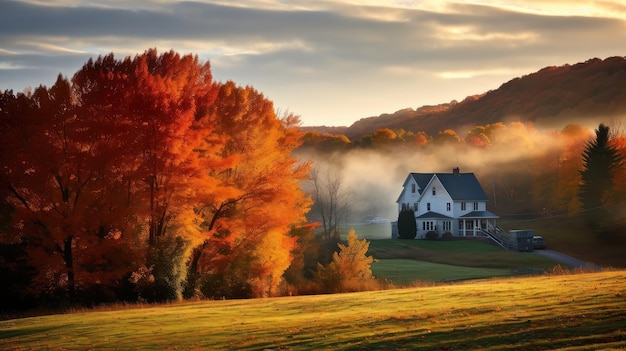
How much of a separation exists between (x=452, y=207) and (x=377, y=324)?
7716cm

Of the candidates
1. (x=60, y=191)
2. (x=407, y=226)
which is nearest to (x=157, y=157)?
A: (x=60, y=191)

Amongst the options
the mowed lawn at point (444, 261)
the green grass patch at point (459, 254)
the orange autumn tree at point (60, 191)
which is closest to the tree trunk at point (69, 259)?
the orange autumn tree at point (60, 191)

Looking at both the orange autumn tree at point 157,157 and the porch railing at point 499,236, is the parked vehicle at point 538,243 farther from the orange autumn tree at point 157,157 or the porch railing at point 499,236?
the orange autumn tree at point 157,157

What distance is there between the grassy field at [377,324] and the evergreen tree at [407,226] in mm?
63815

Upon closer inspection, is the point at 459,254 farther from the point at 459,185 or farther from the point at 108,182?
the point at 108,182

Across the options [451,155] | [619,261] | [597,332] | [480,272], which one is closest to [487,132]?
[451,155]

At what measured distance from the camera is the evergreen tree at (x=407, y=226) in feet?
316

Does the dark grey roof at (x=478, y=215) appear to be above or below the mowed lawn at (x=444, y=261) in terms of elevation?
above

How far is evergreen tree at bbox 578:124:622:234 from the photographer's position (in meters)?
91.1

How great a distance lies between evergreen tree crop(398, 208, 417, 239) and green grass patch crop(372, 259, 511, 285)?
2245 centimetres

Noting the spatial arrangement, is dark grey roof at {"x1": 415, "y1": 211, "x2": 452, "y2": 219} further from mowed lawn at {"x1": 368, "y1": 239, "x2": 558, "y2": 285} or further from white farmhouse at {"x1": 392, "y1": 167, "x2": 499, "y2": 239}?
mowed lawn at {"x1": 368, "y1": 239, "x2": 558, "y2": 285}

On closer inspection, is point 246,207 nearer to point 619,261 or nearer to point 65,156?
point 65,156

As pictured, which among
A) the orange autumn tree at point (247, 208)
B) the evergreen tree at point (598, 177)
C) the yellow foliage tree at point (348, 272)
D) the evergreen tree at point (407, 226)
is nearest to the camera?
the orange autumn tree at point (247, 208)

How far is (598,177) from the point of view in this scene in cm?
9231
